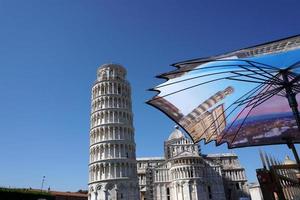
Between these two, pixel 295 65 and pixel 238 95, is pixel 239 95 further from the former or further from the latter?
pixel 295 65

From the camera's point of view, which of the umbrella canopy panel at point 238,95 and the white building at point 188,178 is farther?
the white building at point 188,178

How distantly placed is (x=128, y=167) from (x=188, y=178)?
22.9 metres

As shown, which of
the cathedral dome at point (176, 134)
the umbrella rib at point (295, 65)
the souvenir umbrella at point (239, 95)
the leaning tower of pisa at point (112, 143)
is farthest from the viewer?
the cathedral dome at point (176, 134)

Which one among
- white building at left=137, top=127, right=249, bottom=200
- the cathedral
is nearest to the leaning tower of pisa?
the cathedral

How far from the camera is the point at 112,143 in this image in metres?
49.8

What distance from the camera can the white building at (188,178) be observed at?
66.4m

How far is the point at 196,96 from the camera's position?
12945 mm

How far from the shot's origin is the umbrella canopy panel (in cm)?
1066

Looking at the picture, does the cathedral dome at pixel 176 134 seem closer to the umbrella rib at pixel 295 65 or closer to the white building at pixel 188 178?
the white building at pixel 188 178

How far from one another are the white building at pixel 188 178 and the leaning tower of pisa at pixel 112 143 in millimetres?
20659

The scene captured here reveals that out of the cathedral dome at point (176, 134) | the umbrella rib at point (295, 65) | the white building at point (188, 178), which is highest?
the cathedral dome at point (176, 134)

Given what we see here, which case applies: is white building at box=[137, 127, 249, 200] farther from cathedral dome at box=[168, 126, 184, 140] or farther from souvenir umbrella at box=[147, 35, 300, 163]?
souvenir umbrella at box=[147, 35, 300, 163]

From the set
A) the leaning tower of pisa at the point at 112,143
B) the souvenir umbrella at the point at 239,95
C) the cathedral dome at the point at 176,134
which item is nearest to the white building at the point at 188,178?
the cathedral dome at the point at 176,134

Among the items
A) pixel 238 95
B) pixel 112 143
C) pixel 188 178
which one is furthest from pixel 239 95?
pixel 188 178
